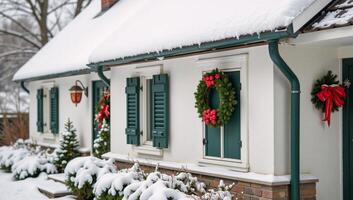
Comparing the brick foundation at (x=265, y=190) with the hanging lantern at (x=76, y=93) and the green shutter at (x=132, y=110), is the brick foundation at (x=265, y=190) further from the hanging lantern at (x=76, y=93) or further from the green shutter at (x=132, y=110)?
the hanging lantern at (x=76, y=93)

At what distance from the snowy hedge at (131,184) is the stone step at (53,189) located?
511 mm

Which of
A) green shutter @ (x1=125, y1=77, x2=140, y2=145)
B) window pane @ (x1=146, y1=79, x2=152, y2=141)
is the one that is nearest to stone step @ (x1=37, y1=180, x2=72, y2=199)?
green shutter @ (x1=125, y1=77, x2=140, y2=145)

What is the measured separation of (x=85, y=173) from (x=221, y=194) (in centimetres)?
292

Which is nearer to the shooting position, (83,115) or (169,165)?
(169,165)

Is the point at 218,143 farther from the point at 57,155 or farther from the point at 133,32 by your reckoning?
the point at 57,155

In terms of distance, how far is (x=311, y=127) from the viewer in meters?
6.32

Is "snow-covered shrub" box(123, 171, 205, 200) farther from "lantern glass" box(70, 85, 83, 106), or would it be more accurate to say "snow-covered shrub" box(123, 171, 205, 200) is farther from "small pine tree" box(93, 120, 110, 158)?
"lantern glass" box(70, 85, 83, 106)

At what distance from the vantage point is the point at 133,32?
8797mm

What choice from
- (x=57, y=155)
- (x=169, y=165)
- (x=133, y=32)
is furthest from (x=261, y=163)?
(x=57, y=155)

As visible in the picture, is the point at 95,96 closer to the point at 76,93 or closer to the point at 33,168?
the point at 76,93

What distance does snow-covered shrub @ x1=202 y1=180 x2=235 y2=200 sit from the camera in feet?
20.5

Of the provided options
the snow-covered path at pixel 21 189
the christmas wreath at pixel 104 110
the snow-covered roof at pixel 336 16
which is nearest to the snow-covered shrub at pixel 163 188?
the snow-covered roof at pixel 336 16

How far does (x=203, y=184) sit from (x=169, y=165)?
37.9 inches

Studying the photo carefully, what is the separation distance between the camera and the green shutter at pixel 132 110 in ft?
28.7
